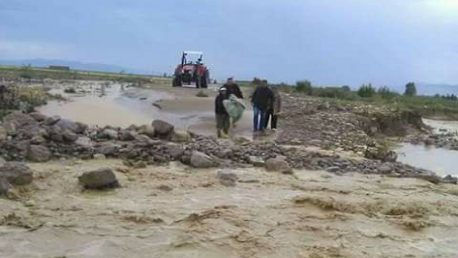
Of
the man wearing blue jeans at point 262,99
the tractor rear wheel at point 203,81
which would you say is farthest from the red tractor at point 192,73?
the man wearing blue jeans at point 262,99

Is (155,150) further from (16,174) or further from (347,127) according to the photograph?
(347,127)

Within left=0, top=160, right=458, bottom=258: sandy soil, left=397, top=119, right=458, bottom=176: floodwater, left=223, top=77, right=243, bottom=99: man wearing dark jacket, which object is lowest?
left=397, top=119, right=458, bottom=176: floodwater

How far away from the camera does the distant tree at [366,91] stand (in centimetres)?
4284

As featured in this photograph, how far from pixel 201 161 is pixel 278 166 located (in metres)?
1.55

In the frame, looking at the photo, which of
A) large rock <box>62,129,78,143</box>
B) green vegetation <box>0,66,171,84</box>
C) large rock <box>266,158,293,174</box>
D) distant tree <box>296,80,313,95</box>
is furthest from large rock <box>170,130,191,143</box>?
green vegetation <box>0,66,171,84</box>

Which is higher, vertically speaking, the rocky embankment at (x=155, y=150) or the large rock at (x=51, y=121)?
the large rock at (x=51, y=121)

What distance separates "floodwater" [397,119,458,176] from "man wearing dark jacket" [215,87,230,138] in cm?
493

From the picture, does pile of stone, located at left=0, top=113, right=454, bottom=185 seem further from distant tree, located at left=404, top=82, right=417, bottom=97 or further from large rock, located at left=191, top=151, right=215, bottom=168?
distant tree, located at left=404, top=82, right=417, bottom=97

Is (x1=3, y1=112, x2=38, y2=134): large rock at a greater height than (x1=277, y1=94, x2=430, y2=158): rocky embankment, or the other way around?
(x1=3, y1=112, x2=38, y2=134): large rock

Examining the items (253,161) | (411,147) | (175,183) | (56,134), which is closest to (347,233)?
(175,183)

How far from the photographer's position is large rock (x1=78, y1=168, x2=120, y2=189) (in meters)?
10.3

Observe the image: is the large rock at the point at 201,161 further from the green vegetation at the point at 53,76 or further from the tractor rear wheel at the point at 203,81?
the green vegetation at the point at 53,76

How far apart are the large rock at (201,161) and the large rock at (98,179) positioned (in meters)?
2.50

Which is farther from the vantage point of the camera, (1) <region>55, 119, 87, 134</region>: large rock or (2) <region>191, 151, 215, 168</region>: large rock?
(1) <region>55, 119, 87, 134</region>: large rock
